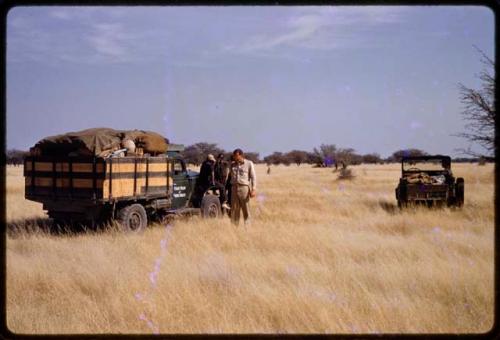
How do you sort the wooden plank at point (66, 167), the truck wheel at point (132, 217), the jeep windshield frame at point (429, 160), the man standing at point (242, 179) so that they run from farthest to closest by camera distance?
the jeep windshield frame at point (429, 160)
the man standing at point (242, 179)
the truck wheel at point (132, 217)
the wooden plank at point (66, 167)

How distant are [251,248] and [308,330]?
355 cm

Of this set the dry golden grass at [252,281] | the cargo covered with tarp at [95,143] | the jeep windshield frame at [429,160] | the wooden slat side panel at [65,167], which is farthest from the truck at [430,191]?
the wooden slat side panel at [65,167]

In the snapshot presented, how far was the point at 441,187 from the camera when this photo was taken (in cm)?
1359

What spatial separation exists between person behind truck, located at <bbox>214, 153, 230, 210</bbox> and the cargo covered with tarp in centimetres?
211

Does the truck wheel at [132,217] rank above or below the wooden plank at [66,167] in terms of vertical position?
below

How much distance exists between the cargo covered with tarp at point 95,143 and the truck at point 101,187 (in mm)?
207

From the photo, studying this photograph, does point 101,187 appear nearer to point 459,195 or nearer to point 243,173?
point 243,173

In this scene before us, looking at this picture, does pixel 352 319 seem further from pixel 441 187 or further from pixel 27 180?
pixel 441 187

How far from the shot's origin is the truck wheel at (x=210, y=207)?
1196 cm

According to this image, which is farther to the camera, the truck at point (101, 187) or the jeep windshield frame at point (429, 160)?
the jeep windshield frame at point (429, 160)

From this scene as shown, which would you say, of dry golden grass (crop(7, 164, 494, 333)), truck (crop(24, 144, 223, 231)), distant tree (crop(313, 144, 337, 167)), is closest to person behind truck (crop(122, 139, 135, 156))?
truck (crop(24, 144, 223, 231))

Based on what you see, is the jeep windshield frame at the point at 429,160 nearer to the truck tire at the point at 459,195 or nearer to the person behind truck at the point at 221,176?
the truck tire at the point at 459,195

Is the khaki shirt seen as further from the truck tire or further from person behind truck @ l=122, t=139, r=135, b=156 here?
the truck tire

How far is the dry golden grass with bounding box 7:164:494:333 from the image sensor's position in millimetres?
4965
